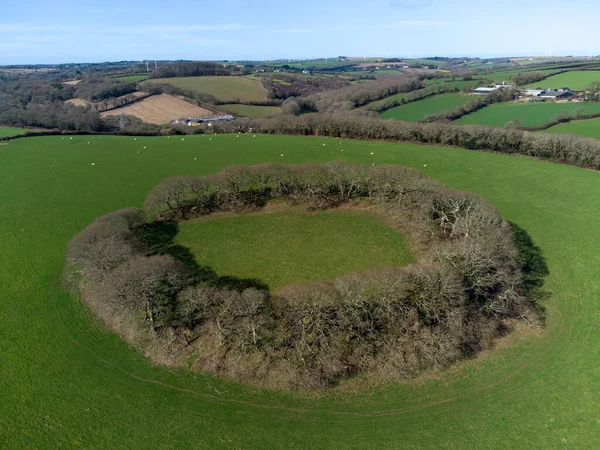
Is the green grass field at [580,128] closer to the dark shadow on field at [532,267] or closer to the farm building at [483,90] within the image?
the farm building at [483,90]

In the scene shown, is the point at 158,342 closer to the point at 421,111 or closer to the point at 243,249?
the point at 243,249

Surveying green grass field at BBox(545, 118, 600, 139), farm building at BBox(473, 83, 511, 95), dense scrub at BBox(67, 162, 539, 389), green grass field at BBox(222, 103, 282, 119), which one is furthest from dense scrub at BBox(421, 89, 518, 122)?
dense scrub at BBox(67, 162, 539, 389)

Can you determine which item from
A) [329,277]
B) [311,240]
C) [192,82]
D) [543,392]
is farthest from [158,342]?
[192,82]

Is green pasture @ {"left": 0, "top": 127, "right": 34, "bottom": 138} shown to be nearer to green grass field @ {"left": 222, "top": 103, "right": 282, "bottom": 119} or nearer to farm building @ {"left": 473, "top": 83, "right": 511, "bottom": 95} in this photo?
green grass field @ {"left": 222, "top": 103, "right": 282, "bottom": 119}

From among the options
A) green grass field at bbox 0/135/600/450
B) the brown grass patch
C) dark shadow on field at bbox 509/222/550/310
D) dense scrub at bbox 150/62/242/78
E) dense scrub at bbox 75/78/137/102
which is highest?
dense scrub at bbox 150/62/242/78

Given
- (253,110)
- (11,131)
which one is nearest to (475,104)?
(253,110)

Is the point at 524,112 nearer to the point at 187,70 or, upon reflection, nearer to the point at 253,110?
the point at 253,110

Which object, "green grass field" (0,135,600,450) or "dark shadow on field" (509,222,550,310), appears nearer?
"green grass field" (0,135,600,450)
